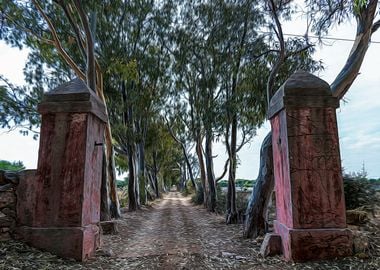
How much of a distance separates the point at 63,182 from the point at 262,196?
374cm

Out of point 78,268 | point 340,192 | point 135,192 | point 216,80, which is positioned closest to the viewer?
point 78,268

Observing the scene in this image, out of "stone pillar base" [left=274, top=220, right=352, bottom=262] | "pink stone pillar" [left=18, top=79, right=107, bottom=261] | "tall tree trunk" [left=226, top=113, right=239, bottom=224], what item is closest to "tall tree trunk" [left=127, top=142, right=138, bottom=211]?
"tall tree trunk" [left=226, top=113, right=239, bottom=224]

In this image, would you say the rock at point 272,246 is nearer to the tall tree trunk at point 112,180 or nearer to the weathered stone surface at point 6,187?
the weathered stone surface at point 6,187

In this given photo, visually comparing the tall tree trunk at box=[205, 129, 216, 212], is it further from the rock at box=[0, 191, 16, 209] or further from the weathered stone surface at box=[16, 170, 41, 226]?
the rock at box=[0, 191, 16, 209]

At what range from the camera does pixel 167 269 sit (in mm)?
4324

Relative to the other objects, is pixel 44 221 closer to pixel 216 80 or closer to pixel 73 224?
pixel 73 224

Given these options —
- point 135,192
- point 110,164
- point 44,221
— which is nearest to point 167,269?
point 44,221

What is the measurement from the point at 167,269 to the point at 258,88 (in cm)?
620

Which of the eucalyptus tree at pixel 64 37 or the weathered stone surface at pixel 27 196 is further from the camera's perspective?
the eucalyptus tree at pixel 64 37

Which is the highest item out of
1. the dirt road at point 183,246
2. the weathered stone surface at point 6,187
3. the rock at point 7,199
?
the weathered stone surface at point 6,187

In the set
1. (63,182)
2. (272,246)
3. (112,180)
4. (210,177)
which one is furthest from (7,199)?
(210,177)

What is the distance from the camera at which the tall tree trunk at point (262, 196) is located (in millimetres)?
6195

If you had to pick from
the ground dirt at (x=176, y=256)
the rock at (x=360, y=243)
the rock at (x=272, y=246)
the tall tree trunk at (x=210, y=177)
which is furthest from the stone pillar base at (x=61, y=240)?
the tall tree trunk at (x=210, y=177)

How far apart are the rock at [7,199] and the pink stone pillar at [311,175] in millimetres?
4085
